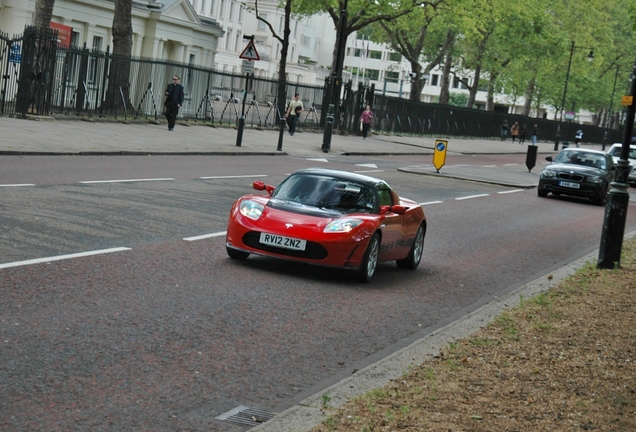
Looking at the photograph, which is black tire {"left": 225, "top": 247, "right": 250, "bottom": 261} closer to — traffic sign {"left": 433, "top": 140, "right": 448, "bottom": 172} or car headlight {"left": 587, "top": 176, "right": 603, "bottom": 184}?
car headlight {"left": 587, "top": 176, "right": 603, "bottom": 184}

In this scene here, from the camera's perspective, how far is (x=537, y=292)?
42.9 feet

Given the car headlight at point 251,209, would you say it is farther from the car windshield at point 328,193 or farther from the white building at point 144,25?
the white building at point 144,25

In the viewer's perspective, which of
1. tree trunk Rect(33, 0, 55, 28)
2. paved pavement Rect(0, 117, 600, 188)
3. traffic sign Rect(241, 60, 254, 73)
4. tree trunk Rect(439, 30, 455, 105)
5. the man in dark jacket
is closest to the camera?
paved pavement Rect(0, 117, 600, 188)

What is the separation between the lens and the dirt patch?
657 cm

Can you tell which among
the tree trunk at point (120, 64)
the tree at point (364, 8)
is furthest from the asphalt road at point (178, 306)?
the tree at point (364, 8)

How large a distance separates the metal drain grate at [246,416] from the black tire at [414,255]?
7.69m

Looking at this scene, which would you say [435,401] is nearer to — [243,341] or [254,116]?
[243,341]

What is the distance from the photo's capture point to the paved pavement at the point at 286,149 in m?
7.35

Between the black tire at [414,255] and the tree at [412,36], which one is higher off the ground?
the tree at [412,36]

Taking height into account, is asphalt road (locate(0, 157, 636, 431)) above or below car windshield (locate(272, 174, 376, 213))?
below

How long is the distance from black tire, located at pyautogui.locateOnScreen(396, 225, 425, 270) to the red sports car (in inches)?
12.9

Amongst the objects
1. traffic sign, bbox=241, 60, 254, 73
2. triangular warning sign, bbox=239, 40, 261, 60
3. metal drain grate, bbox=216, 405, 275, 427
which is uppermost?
triangular warning sign, bbox=239, 40, 261, 60

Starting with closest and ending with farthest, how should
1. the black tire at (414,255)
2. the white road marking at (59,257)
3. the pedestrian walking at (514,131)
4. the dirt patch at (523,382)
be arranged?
the dirt patch at (523,382) → the white road marking at (59,257) → the black tire at (414,255) → the pedestrian walking at (514,131)

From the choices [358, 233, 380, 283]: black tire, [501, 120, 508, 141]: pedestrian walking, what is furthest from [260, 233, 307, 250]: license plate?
[501, 120, 508, 141]: pedestrian walking
